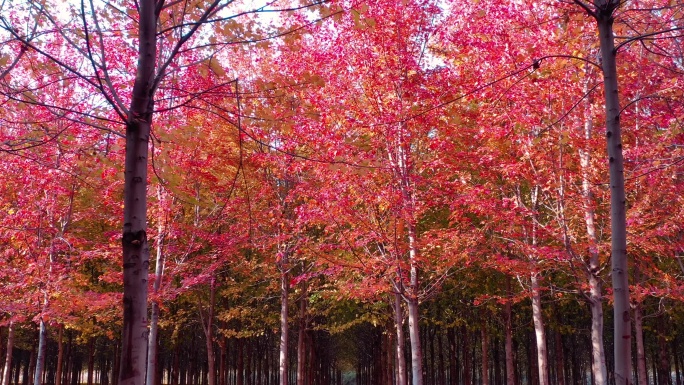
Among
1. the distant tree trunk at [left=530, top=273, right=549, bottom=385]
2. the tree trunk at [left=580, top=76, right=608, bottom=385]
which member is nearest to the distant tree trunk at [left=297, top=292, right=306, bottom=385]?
the distant tree trunk at [left=530, top=273, right=549, bottom=385]

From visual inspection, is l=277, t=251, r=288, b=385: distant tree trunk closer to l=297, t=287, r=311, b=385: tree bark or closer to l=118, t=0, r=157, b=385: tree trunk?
l=297, t=287, r=311, b=385: tree bark

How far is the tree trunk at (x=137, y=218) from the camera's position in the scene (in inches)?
131

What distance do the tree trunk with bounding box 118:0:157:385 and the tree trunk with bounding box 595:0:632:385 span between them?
3.20 metres

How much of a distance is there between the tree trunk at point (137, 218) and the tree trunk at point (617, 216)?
3.20m

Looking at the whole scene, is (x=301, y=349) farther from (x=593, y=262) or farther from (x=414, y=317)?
(x=593, y=262)

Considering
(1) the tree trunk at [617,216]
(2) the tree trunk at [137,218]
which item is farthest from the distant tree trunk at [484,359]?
(2) the tree trunk at [137,218]

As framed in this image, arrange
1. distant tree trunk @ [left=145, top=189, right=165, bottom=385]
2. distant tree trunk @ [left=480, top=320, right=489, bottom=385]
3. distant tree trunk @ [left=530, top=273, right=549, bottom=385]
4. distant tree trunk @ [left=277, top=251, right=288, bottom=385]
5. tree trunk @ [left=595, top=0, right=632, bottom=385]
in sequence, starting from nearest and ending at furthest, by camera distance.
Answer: tree trunk @ [left=595, top=0, right=632, bottom=385], distant tree trunk @ [left=145, top=189, right=165, bottom=385], distant tree trunk @ [left=530, top=273, right=549, bottom=385], distant tree trunk @ [left=277, top=251, right=288, bottom=385], distant tree trunk @ [left=480, top=320, right=489, bottom=385]

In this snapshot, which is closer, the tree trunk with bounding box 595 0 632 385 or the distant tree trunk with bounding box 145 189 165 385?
the tree trunk with bounding box 595 0 632 385

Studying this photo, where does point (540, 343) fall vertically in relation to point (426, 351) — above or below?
above

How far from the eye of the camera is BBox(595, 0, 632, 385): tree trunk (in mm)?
3709

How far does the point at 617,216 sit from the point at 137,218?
11.1ft

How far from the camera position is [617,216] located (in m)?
3.83

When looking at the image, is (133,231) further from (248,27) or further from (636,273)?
(636,273)

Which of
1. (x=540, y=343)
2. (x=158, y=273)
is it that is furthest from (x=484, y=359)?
(x=158, y=273)
